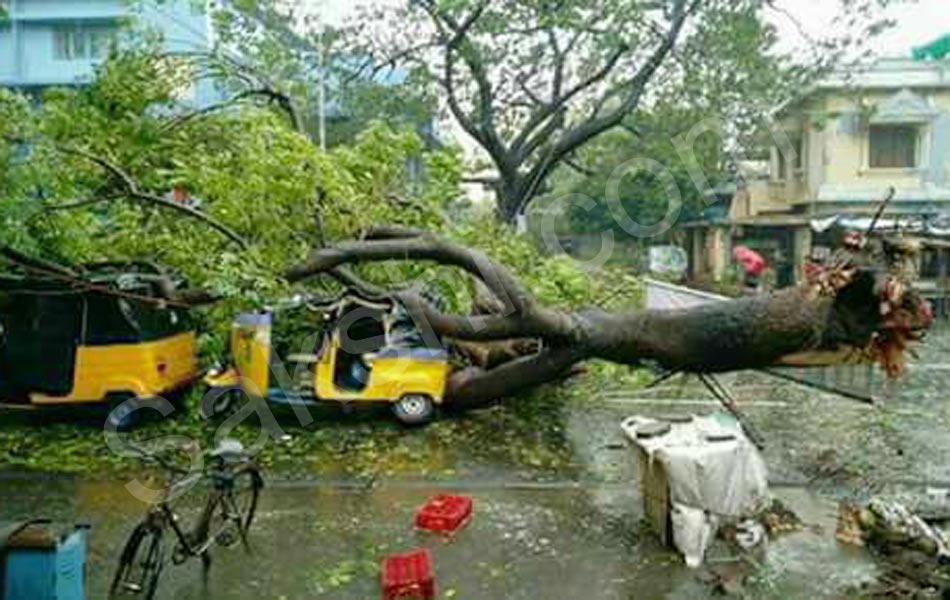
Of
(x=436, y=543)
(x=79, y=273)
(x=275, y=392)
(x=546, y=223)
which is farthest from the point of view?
(x=546, y=223)

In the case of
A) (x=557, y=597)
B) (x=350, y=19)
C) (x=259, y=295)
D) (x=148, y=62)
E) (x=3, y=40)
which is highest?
(x=3, y=40)

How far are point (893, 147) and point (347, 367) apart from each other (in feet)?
58.1

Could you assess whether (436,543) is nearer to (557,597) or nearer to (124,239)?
(557,597)

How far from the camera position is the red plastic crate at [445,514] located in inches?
251

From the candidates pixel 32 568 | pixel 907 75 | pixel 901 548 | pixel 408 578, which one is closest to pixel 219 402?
pixel 408 578

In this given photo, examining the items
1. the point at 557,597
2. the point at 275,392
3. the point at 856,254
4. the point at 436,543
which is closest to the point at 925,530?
the point at 856,254

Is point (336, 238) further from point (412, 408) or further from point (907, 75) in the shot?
point (907, 75)

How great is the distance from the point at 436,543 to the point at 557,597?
1168mm

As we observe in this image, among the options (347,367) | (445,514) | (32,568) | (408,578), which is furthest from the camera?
(347,367)

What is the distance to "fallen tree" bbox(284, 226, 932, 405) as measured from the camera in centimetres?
532

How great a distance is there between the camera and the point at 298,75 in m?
14.0

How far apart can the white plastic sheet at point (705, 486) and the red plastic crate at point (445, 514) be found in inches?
60.6

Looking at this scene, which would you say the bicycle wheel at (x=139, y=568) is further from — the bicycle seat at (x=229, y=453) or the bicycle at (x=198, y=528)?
the bicycle seat at (x=229, y=453)

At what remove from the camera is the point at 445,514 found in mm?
6453
